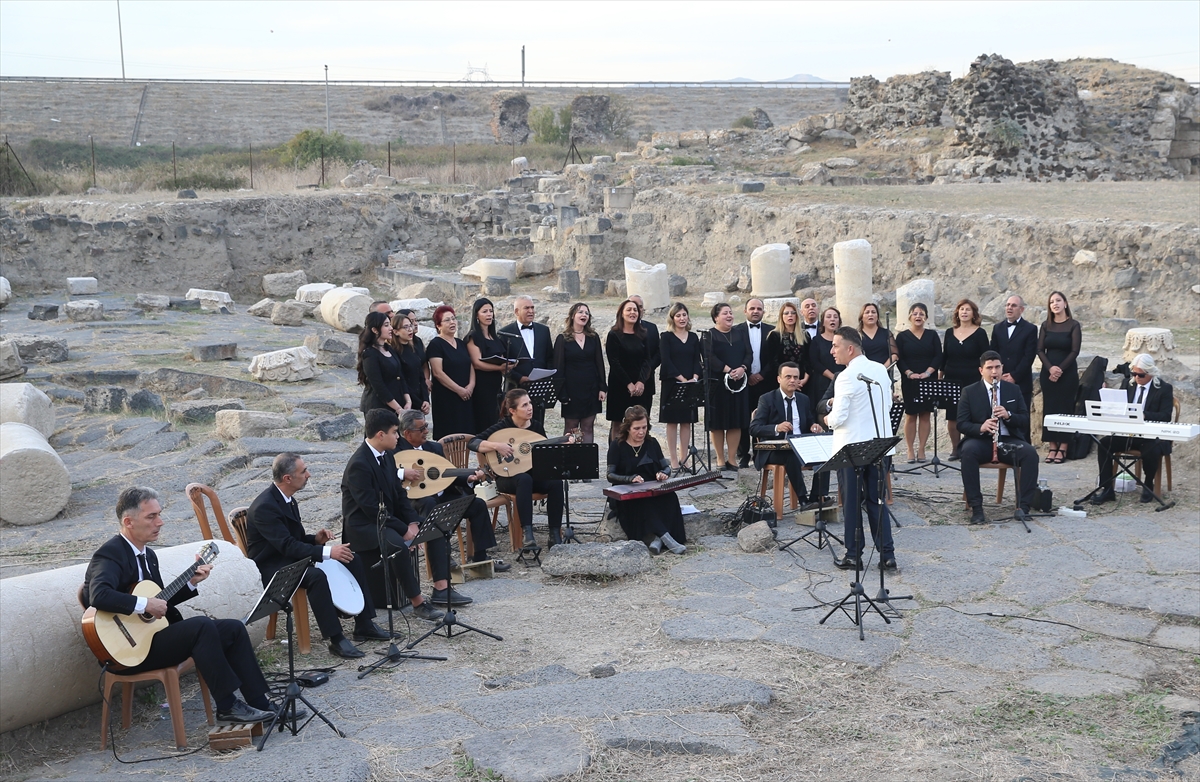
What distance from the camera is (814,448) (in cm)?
812

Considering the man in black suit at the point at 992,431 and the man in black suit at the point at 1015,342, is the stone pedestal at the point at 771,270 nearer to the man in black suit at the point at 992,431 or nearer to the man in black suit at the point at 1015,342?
the man in black suit at the point at 1015,342

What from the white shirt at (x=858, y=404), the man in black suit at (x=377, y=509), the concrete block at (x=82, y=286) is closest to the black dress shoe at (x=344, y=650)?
the man in black suit at (x=377, y=509)

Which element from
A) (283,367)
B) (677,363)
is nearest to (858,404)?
(677,363)

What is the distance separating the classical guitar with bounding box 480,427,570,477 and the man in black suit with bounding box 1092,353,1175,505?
491 centimetres

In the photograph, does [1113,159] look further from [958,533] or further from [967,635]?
→ [967,635]

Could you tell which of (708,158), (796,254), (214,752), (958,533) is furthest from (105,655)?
(708,158)

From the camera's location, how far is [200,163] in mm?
39500

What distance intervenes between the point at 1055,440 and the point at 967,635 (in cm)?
501

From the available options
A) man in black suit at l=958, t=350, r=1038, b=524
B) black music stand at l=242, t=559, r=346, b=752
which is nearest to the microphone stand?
man in black suit at l=958, t=350, r=1038, b=524

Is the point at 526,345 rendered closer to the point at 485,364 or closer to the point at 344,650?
the point at 485,364

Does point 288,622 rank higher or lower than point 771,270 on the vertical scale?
lower

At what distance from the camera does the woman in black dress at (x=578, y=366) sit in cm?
1005

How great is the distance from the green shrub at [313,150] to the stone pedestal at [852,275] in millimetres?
24469

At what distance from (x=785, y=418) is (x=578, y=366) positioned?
6.63ft
